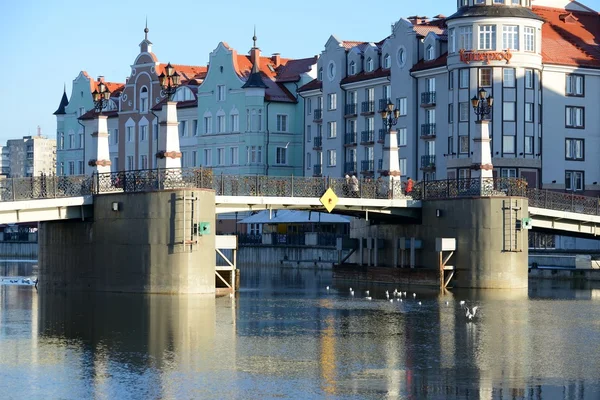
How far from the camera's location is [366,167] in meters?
115

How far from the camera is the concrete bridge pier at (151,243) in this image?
62.0 meters

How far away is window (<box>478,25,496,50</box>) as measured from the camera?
99250mm

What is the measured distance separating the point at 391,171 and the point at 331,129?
43544mm

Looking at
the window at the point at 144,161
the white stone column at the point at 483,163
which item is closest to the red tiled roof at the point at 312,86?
the window at the point at 144,161

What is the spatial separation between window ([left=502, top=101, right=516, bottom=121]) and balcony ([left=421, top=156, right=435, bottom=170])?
731cm

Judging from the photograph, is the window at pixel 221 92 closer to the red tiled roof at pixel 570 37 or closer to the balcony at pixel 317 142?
the balcony at pixel 317 142

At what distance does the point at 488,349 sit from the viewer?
4369cm

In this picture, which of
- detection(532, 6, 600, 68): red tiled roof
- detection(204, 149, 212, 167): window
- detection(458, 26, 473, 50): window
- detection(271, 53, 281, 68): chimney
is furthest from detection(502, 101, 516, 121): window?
detection(204, 149, 212, 167): window

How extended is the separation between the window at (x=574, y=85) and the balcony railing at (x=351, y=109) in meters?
19.4

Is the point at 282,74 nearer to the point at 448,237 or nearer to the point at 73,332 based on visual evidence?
the point at 448,237

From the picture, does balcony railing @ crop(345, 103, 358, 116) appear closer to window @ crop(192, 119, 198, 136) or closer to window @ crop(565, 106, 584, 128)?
window @ crop(565, 106, 584, 128)

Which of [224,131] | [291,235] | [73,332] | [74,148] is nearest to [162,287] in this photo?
[73,332]

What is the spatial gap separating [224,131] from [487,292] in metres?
62.9

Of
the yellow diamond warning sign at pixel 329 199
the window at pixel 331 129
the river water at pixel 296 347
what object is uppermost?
the window at pixel 331 129
